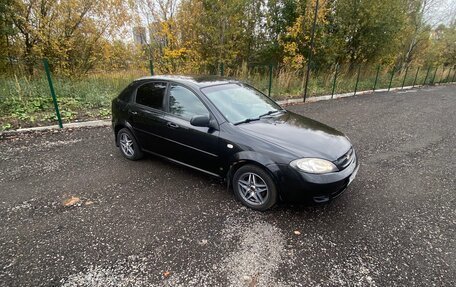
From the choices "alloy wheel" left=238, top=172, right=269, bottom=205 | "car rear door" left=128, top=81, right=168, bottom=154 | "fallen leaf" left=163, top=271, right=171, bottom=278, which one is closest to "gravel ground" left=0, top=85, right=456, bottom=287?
"fallen leaf" left=163, top=271, right=171, bottom=278

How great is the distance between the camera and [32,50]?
903cm

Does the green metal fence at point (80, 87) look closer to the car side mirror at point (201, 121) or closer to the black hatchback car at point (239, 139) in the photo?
the black hatchback car at point (239, 139)

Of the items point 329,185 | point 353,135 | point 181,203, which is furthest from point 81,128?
point 353,135

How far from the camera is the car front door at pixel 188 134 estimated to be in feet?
10.3

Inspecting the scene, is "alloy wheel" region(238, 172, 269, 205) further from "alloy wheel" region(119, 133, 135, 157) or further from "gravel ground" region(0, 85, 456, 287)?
"alloy wheel" region(119, 133, 135, 157)

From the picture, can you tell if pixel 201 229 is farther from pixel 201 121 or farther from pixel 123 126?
pixel 123 126

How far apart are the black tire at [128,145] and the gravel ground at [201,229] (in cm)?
16

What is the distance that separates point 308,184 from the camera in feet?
8.46

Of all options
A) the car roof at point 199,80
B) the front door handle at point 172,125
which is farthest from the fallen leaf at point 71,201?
the car roof at point 199,80

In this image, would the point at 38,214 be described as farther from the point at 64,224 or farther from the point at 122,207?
the point at 122,207

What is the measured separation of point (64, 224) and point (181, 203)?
131cm

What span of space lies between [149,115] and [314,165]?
246 centimetres

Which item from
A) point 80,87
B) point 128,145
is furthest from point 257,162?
point 80,87

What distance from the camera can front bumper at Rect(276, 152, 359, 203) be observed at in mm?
2580
